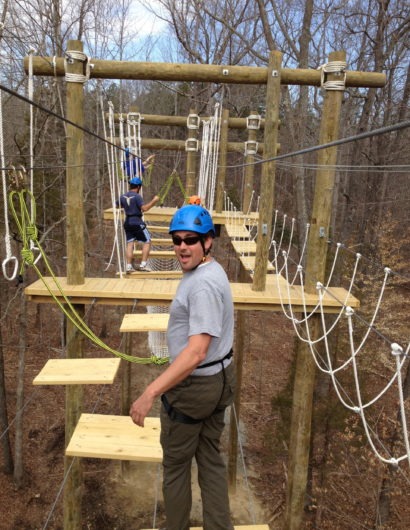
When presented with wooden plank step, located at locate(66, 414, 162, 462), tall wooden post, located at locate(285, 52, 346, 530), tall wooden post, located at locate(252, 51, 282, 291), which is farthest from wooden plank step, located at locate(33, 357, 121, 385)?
tall wooden post, located at locate(285, 52, 346, 530)

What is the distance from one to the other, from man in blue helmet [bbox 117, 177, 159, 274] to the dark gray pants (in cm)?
329

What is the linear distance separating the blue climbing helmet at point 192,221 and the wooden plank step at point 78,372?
1.41 metres

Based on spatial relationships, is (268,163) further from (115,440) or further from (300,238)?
(300,238)

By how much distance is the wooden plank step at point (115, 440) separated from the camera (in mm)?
Result: 2645

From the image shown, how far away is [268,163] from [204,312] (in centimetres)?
231

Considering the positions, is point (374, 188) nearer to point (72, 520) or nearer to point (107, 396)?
point (107, 396)

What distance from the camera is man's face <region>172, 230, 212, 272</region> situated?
1667 millimetres

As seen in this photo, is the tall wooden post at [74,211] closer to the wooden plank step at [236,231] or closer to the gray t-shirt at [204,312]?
the gray t-shirt at [204,312]

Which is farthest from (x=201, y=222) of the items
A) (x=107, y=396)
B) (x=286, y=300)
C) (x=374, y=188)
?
(x=374, y=188)

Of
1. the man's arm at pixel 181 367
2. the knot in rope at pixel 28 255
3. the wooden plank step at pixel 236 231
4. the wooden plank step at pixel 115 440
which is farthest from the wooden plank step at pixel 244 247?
the man's arm at pixel 181 367

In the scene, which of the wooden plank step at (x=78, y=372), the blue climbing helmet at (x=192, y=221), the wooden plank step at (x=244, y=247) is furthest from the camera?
the wooden plank step at (x=244, y=247)

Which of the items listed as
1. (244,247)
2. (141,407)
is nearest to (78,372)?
(141,407)

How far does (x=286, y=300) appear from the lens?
11.8ft

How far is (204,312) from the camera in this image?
1517 millimetres
